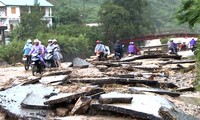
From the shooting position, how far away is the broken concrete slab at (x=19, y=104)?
675 centimetres

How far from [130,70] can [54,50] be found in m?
4.75

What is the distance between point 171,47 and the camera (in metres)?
26.7

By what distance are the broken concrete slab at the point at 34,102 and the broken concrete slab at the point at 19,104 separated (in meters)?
0.08

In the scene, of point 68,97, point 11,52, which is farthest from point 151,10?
point 68,97

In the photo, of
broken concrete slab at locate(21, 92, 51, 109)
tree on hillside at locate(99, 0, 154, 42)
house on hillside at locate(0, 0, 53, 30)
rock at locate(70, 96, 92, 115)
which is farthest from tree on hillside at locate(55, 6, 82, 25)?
rock at locate(70, 96, 92, 115)

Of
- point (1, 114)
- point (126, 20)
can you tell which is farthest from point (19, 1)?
point (1, 114)

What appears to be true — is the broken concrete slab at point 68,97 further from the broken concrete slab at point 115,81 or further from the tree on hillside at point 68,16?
the tree on hillside at point 68,16

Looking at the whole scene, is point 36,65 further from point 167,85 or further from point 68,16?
point 68,16

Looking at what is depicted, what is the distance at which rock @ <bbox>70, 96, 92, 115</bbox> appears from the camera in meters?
6.52

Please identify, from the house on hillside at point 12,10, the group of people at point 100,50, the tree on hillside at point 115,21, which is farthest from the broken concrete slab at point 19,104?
the house on hillside at point 12,10

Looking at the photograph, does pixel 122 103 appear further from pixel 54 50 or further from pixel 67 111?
pixel 54 50

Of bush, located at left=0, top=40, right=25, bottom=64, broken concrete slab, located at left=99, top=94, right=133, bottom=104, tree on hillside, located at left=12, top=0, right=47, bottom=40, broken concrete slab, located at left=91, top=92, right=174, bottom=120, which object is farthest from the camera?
tree on hillside, located at left=12, top=0, right=47, bottom=40

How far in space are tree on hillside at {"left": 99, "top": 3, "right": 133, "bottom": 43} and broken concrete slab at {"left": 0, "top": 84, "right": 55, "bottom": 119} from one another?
44451mm

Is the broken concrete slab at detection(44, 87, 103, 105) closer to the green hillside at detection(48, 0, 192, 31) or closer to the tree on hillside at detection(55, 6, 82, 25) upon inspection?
the tree on hillside at detection(55, 6, 82, 25)
